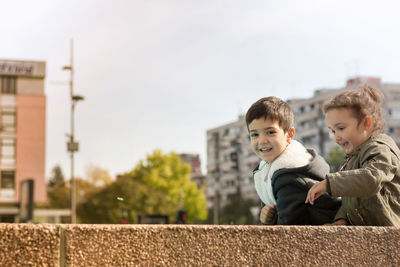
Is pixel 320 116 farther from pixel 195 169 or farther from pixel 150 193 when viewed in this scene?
pixel 150 193

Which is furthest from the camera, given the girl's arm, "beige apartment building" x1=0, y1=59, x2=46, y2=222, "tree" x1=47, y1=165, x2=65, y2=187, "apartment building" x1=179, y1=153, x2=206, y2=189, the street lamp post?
"tree" x1=47, y1=165, x2=65, y2=187

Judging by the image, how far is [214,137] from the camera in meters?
128

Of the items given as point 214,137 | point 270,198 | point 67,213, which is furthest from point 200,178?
point 270,198

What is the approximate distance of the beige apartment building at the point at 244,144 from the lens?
89750 mm

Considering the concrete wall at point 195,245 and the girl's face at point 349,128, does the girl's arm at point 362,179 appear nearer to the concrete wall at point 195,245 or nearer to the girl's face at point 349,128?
the concrete wall at point 195,245

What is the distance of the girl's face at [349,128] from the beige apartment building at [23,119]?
60.5m

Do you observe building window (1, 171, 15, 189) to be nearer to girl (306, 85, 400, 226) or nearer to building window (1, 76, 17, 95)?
building window (1, 76, 17, 95)

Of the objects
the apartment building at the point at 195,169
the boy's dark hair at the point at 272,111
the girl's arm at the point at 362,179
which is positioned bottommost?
the girl's arm at the point at 362,179

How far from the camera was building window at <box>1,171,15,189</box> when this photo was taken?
2434 inches

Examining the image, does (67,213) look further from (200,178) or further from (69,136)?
Answer: (200,178)

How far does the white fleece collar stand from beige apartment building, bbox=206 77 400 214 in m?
81.1

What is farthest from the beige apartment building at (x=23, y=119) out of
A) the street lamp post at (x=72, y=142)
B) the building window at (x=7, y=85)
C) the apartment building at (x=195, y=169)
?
the apartment building at (x=195, y=169)

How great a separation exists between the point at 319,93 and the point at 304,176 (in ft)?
316

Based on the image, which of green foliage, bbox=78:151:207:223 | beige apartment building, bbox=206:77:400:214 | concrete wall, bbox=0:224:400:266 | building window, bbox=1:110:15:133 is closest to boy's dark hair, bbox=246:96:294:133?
concrete wall, bbox=0:224:400:266
